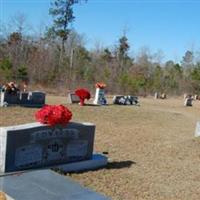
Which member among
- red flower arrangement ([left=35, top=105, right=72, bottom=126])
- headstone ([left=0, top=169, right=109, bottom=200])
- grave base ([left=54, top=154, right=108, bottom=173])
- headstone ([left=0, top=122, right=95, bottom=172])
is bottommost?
grave base ([left=54, top=154, right=108, bottom=173])

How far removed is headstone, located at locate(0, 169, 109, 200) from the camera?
207 inches

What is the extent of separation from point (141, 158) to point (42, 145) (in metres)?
3.09

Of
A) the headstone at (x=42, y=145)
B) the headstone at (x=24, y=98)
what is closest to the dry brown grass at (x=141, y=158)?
the headstone at (x=42, y=145)

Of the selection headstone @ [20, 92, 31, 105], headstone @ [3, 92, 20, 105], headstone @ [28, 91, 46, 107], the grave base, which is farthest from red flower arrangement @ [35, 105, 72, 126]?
headstone @ [28, 91, 46, 107]

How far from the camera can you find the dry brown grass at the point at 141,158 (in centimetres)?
727

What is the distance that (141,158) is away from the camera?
9742 mm

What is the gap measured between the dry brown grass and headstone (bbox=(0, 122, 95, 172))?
48cm

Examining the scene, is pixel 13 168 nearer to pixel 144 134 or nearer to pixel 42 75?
pixel 144 134

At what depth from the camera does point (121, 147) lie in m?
11.1

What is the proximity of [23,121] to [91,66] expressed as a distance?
105 feet

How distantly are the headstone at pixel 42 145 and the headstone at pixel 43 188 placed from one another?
0.53 meters

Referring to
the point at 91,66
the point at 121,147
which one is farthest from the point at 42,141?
the point at 91,66

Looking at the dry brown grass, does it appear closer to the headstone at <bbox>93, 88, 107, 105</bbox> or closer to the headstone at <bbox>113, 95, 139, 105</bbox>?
the headstone at <bbox>93, 88, 107, 105</bbox>

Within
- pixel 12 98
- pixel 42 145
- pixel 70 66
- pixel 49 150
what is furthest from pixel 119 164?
pixel 70 66
